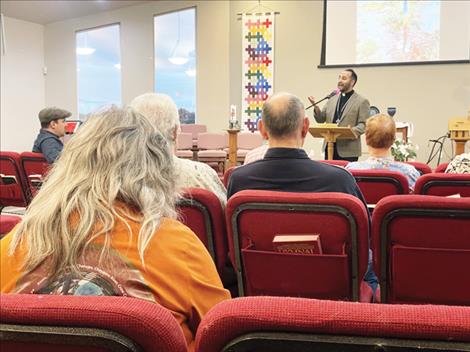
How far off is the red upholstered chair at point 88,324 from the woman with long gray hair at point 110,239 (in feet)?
0.86

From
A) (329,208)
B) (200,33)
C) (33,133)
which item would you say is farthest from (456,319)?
(33,133)

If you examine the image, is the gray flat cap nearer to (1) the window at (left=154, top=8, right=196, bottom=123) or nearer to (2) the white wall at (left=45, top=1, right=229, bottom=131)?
(2) the white wall at (left=45, top=1, right=229, bottom=131)

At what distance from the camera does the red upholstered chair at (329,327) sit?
61 centimetres

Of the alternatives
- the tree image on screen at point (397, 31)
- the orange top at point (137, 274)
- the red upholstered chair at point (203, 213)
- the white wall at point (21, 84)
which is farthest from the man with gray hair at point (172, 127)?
the white wall at point (21, 84)

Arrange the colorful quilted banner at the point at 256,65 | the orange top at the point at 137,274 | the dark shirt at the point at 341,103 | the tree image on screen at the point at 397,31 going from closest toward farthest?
the orange top at the point at 137,274
the dark shirt at the point at 341,103
the tree image on screen at the point at 397,31
the colorful quilted banner at the point at 256,65

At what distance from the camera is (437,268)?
1.74 meters

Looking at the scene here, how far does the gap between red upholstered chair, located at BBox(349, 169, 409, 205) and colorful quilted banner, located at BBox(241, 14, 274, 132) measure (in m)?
7.29

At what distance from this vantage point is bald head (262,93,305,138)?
7.55 ft

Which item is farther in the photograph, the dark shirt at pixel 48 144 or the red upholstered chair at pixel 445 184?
the dark shirt at pixel 48 144

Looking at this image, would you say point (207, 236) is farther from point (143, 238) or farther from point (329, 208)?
point (143, 238)

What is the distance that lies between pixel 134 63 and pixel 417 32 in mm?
6324

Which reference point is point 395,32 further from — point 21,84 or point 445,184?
point 21,84

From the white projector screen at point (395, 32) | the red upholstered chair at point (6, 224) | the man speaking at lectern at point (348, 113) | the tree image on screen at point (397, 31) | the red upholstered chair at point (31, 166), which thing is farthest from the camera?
the tree image on screen at point (397, 31)

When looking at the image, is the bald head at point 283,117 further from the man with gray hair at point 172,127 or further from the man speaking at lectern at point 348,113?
the man speaking at lectern at point 348,113
